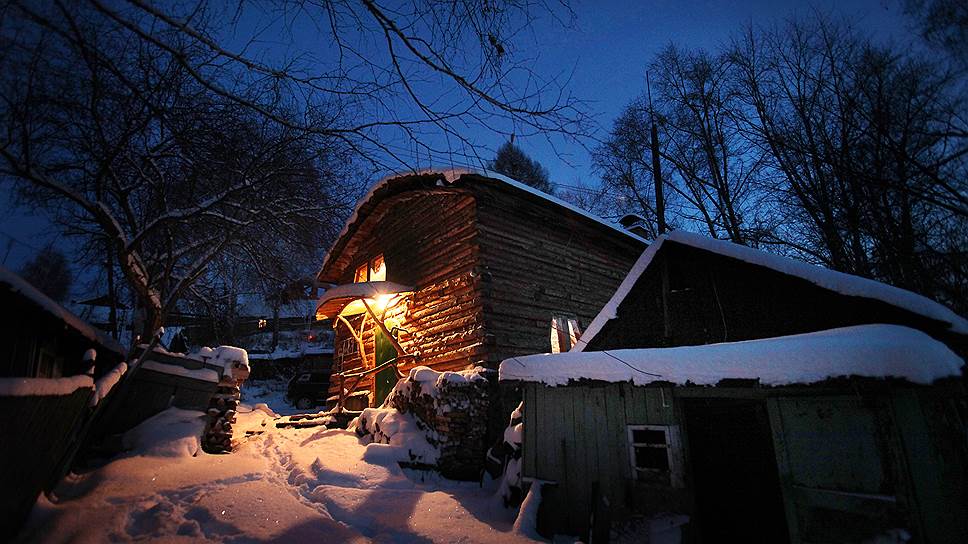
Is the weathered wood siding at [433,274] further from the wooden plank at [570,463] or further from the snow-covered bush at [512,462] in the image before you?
the wooden plank at [570,463]

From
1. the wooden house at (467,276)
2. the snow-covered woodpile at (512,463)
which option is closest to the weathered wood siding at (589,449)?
the snow-covered woodpile at (512,463)

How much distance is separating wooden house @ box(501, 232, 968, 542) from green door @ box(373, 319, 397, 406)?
6.72 meters

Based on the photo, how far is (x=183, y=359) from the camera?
790 centimetres

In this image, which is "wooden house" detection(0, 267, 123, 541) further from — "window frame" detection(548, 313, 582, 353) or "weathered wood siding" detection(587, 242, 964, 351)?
"window frame" detection(548, 313, 582, 353)

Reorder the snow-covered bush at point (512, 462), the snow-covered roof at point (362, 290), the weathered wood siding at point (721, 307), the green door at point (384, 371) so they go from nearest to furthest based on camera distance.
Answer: the weathered wood siding at point (721, 307) → the snow-covered bush at point (512, 462) → the snow-covered roof at point (362, 290) → the green door at point (384, 371)

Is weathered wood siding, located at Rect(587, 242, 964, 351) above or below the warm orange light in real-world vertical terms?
below

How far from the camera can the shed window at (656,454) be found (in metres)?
5.32

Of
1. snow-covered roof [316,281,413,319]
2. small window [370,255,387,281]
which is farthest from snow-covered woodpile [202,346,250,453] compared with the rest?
small window [370,255,387,281]

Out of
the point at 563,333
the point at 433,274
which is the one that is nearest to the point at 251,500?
the point at 433,274

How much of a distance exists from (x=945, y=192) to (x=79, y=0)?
1316cm

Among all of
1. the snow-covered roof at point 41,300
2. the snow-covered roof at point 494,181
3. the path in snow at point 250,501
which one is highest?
the snow-covered roof at point 494,181

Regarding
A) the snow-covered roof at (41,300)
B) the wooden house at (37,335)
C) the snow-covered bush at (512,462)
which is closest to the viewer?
the snow-covered roof at (41,300)

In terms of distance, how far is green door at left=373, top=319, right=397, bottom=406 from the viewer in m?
12.3

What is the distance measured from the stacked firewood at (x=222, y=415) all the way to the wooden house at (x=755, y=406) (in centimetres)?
654
